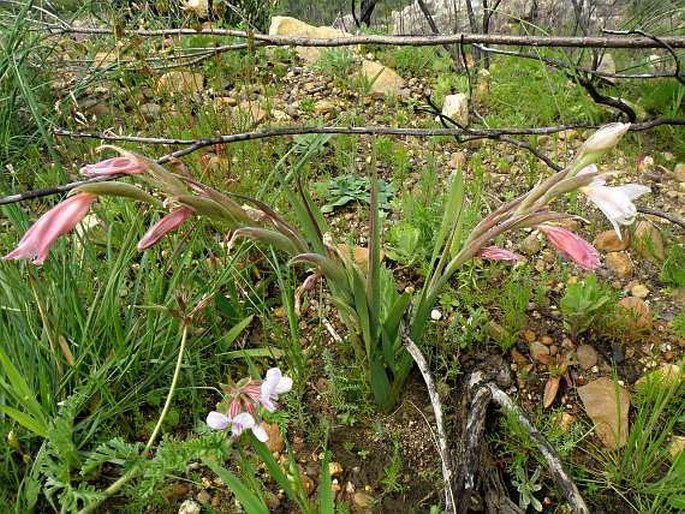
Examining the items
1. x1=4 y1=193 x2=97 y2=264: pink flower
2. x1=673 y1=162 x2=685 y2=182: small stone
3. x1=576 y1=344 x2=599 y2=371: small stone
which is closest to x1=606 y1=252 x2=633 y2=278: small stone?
x1=576 y1=344 x2=599 y2=371: small stone

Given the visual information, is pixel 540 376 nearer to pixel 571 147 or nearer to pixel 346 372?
pixel 346 372

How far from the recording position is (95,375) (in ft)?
4.10

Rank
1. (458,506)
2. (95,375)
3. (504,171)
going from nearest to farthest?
(458,506)
(95,375)
(504,171)

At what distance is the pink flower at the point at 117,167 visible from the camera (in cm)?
92

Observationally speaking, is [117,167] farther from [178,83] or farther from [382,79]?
[382,79]

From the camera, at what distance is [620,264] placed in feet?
5.47

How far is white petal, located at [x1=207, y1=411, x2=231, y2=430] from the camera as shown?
898 mm

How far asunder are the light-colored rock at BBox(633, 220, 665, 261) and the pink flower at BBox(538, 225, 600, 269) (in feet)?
2.67

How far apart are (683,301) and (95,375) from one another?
1.40 meters

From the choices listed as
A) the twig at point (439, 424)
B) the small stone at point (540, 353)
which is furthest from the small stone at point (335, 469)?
the small stone at point (540, 353)

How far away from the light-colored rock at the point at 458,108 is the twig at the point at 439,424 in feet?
3.89

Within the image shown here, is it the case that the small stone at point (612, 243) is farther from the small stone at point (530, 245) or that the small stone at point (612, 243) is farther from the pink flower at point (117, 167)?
the pink flower at point (117, 167)

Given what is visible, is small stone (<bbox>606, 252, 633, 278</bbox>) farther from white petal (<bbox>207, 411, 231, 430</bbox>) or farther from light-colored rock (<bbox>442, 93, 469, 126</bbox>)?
white petal (<bbox>207, 411, 231, 430</bbox>)

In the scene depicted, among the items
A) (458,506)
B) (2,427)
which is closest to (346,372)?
(458,506)
